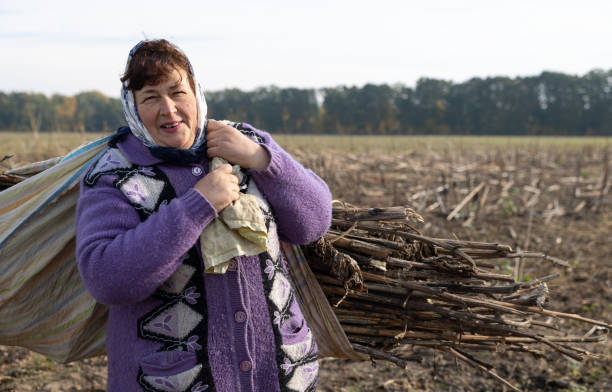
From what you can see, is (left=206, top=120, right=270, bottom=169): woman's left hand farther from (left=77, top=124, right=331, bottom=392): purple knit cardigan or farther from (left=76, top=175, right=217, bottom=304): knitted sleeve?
(left=76, top=175, right=217, bottom=304): knitted sleeve

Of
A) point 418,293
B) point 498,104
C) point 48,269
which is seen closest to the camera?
point 48,269

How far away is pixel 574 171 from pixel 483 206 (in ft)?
19.4

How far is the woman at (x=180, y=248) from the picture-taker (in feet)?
3.95

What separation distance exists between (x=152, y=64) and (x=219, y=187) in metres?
0.37

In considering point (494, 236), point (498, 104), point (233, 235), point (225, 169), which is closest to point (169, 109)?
point (225, 169)

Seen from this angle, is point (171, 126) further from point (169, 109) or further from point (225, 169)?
point (225, 169)

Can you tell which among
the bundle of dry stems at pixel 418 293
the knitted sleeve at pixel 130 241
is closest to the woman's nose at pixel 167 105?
the knitted sleeve at pixel 130 241

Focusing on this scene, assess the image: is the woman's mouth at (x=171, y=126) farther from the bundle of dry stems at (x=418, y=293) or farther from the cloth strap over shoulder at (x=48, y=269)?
the bundle of dry stems at (x=418, y=293)

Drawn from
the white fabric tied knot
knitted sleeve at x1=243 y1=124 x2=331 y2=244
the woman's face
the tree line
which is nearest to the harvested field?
knitted sleeve at x1=243 y1=124 x2=331 y2=244

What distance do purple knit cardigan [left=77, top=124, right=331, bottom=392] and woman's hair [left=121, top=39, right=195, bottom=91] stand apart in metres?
0.19

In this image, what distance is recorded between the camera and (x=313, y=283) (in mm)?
1983

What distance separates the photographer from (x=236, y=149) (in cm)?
140

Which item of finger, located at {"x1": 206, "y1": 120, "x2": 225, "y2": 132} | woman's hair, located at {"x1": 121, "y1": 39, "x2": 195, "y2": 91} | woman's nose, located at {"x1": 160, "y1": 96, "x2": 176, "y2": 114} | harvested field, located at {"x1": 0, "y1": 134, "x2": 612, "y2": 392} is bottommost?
harvested field, located at {"x1": 0, "y1": 134, "x2": 612, "y2": 392}

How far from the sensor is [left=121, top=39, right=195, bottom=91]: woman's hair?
1.31 metres
